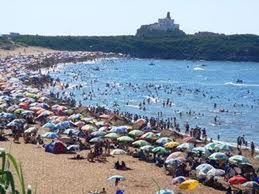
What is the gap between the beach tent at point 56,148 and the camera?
25781 millimetres

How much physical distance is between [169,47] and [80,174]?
16002 cm

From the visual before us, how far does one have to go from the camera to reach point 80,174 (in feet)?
71.8

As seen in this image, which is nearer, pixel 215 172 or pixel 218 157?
pixel 215 172

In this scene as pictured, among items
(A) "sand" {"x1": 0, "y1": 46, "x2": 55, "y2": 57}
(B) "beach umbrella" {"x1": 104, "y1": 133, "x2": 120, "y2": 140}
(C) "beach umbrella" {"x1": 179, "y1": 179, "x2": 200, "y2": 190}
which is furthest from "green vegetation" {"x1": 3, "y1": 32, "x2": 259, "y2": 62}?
(C) "beach umbrella" {"x1": 179, "y1": 179, "x2": 200, "y2": 190}

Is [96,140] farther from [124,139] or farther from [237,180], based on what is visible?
[237,180]

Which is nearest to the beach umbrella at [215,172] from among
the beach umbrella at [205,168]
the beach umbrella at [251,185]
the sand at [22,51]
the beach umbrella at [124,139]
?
the beach umbrella at [205,168]

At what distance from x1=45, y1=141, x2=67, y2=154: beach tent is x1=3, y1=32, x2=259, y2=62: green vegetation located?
149 m

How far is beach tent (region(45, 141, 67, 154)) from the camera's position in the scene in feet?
84.6

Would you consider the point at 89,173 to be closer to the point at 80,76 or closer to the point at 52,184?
the point at 52,184

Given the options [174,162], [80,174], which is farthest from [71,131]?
[174,162]

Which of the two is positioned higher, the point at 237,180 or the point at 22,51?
the point at 237,180

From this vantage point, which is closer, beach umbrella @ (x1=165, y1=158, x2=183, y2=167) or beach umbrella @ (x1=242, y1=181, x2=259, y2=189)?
beach umbrella @ (x1=242, y1=181, x2=259, y2=189)

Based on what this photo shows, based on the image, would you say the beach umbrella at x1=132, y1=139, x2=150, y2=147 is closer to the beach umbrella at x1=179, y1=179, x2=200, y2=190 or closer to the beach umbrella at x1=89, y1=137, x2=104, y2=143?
the beach umbrella at x1=89, y1=137, x2=104, y2=143

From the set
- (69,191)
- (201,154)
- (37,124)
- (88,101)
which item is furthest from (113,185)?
(88,101)
